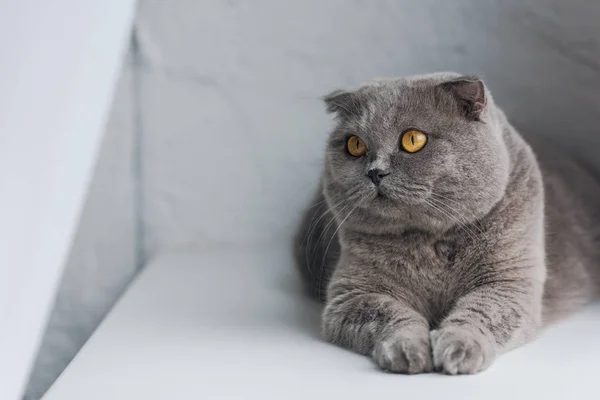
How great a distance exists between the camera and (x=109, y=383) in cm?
132

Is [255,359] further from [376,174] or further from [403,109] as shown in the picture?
[403,109]

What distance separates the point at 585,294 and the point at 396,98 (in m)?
0.61

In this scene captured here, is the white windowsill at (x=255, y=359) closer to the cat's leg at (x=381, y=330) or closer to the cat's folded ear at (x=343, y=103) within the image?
the cat's leg at (x=381, y=330)

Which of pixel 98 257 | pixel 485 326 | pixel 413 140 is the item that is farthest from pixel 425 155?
pixel 98 257

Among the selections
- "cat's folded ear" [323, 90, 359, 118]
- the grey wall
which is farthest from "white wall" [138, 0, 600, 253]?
"cat's folded ear" [323, 90, 359, 118]

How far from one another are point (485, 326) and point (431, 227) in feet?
0.66

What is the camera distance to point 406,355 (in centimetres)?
128

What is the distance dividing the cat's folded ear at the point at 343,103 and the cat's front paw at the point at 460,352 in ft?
1.46

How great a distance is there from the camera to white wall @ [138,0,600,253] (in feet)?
6.68

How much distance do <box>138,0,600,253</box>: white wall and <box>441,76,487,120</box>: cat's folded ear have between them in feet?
2.19

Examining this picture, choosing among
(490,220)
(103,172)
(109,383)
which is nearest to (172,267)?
(103,172)

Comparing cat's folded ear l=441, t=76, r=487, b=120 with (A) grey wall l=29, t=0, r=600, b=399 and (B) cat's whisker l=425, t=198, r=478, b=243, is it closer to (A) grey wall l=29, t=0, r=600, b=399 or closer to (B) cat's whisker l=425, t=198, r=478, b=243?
(B) cat's whisker l=425, t=198, r=478, b=243

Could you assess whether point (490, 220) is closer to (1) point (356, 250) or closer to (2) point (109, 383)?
(1) point (356, 250)

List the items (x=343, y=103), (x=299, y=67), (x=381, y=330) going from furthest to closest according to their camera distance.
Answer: (x=299, y=67) < (x=343, y=103) < (x=381, y=330)
